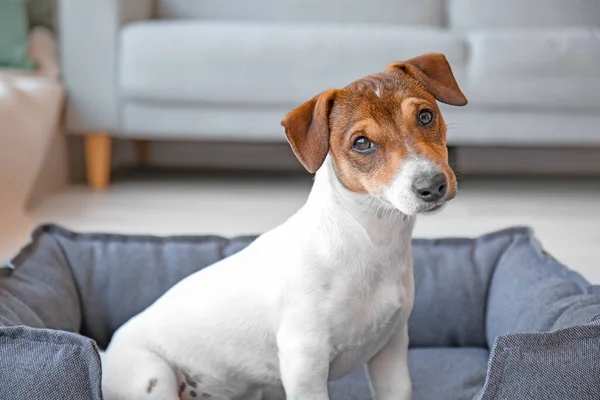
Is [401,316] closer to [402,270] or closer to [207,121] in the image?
[402,270]

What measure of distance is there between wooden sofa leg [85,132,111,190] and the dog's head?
2298 mm

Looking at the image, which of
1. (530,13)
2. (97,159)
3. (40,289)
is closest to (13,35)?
(97,159)

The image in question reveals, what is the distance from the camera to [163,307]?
4.81 ft

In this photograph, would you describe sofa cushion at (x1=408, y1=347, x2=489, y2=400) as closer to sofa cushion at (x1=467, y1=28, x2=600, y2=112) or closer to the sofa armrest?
sofa cushion at (x1=467, y1=28, x2=600, y2=112)

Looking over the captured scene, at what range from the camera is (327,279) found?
Answer: 1320 millimetres

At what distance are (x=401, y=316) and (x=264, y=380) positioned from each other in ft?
0.91

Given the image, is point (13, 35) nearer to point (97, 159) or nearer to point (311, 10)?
point (97, 159)

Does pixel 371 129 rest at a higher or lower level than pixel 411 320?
higher

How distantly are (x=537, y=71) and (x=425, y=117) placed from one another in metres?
2.01

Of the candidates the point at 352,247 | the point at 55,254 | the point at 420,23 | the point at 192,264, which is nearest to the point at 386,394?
the point at 352,247

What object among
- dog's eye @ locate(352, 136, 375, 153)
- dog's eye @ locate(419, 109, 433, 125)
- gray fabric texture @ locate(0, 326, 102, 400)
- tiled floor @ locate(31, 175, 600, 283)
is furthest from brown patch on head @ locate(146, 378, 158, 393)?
tiled floor @ locate(31, 175, 600, 283)

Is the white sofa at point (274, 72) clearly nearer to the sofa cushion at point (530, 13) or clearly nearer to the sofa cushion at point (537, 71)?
the sofa cushion at point (537, 71)

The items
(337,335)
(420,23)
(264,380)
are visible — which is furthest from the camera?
(420,23)

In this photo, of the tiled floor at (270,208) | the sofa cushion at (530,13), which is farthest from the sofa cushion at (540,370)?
the sofa cushion at (530,13)
